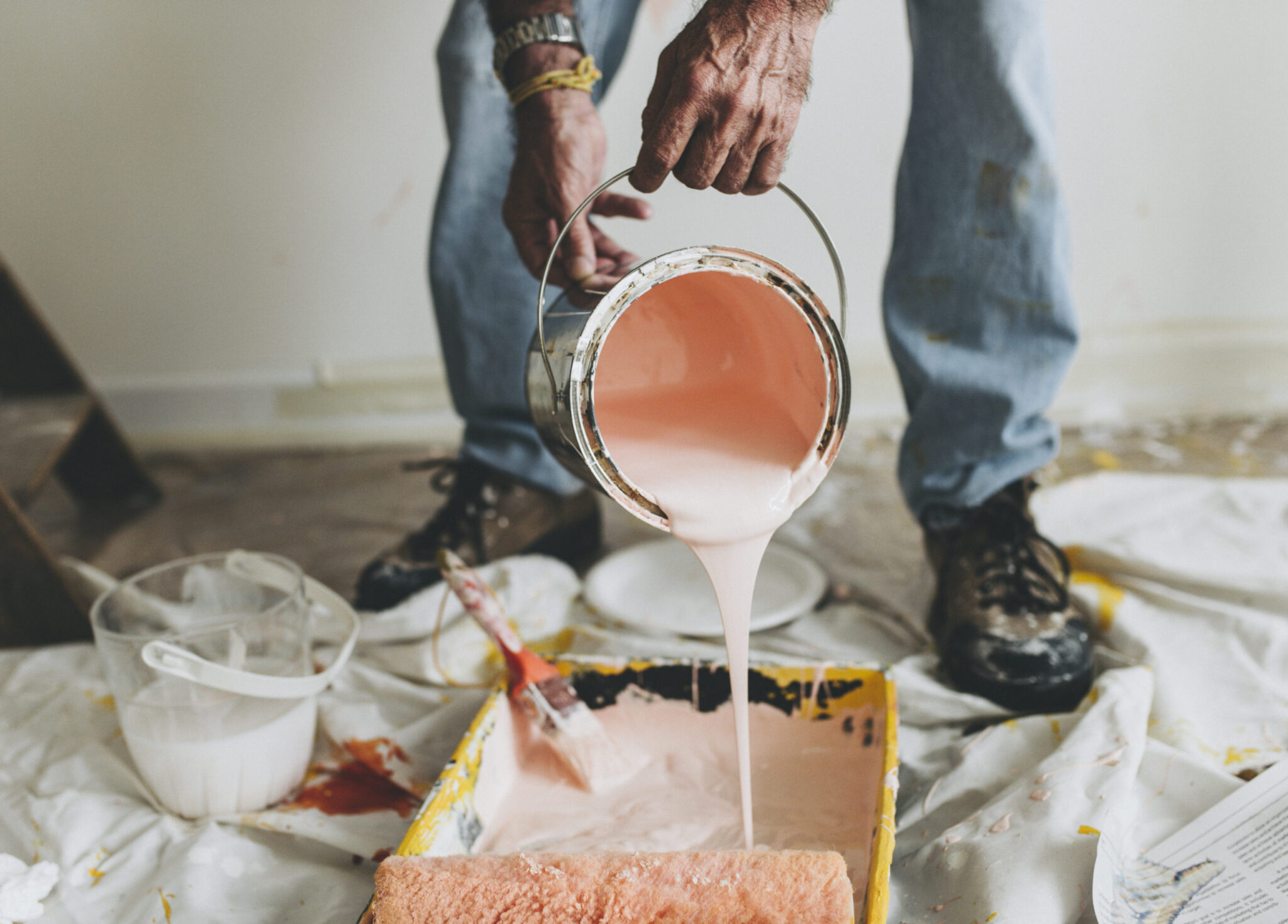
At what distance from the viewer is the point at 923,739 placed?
0.94 m

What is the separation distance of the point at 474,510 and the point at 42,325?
95 cm

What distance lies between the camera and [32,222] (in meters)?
1.86

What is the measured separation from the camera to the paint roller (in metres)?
0.58

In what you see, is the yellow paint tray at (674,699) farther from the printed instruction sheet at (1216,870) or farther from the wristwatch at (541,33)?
the wristwatch at (541,33)

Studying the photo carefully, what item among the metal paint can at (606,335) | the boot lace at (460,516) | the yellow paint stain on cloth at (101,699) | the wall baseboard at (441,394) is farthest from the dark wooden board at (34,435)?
the metal paint can at (606,335)

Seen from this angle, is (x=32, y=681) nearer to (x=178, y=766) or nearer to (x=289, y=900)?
(x=178, y=766)

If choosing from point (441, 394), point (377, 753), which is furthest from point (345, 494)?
point (377, 753)

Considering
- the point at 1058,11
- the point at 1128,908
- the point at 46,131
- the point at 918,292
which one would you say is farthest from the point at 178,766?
the point at 1058,11

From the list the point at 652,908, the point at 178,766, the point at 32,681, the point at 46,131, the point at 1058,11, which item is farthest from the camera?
the point at 46,131

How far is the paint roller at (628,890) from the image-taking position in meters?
0.58

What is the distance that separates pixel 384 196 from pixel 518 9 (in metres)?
0.91

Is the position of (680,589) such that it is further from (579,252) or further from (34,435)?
(34,435)

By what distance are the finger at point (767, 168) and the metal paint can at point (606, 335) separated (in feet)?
0.09

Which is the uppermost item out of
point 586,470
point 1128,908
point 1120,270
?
point 586,470
